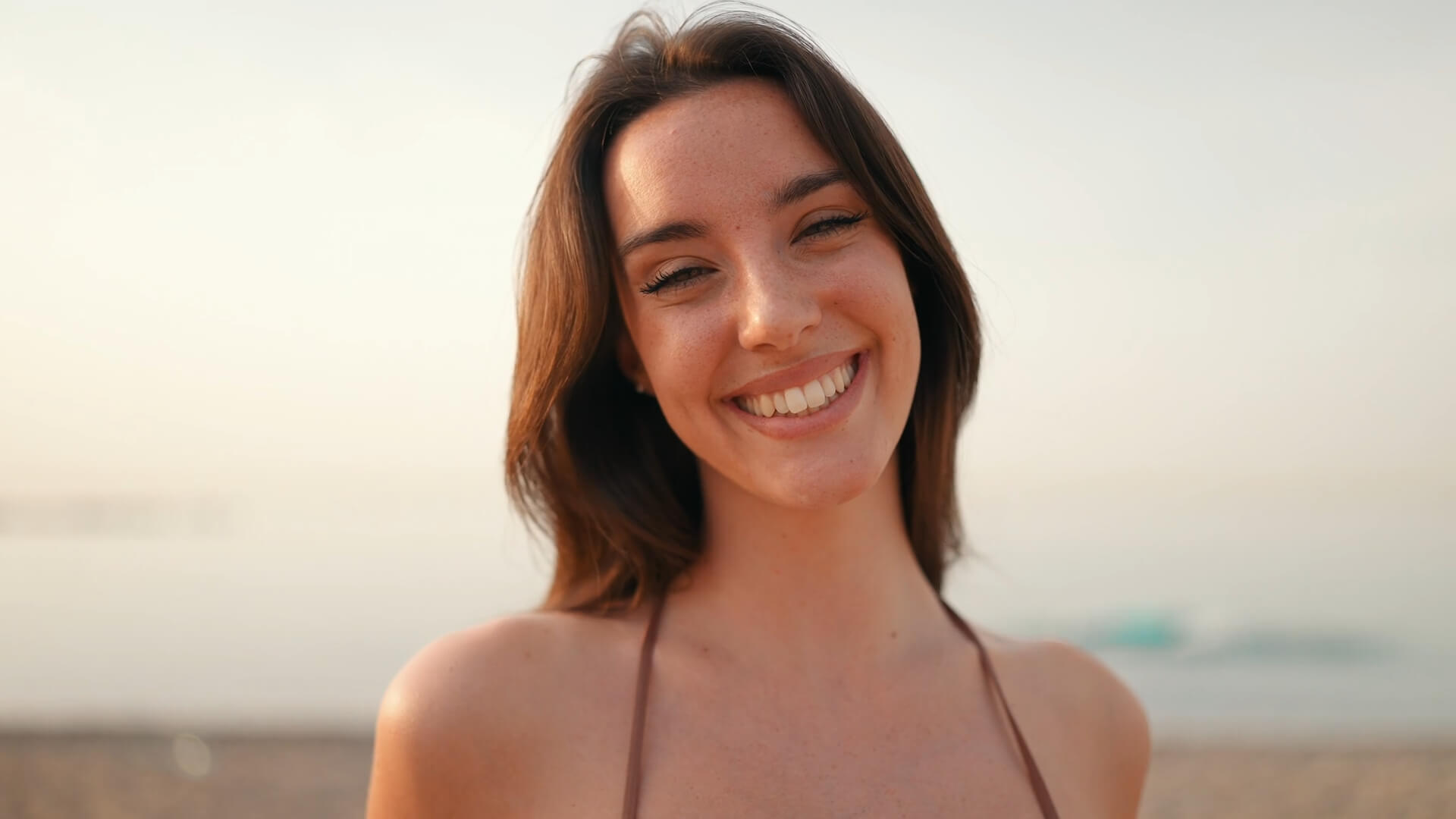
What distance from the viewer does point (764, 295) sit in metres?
2.07

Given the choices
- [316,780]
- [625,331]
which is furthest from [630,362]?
[316,780]

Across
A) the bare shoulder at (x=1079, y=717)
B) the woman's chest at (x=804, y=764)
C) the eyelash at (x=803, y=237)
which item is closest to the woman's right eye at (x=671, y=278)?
the eyelash at (x=803, y=237)

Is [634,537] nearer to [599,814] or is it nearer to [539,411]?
[539,411]

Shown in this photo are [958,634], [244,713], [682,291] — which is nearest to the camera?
[682,291]

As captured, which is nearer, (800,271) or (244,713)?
(800,271)

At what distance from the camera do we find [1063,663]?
→ 2.62 meters

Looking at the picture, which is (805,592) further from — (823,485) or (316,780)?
(316,780)

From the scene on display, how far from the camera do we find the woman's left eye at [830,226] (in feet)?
7.16

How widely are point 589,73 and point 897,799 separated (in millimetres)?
1764

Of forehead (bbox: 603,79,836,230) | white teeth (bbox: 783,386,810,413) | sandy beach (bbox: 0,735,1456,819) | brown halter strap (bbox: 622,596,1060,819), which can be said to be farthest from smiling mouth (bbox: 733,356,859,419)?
sandy beach (bbox: 0,735,1456,819)

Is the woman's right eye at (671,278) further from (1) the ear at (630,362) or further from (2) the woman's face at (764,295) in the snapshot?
(1) the ear at (630,362)

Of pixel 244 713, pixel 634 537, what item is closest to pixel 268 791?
pixel 244 713

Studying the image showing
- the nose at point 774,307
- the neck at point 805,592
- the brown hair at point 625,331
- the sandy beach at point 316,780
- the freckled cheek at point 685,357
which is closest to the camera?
the nose at point 774,307

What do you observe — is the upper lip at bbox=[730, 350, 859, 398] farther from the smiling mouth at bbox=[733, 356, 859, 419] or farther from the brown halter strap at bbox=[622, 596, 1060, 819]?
the brown halter strap at bbox=[622, 596, 1060, 819]
